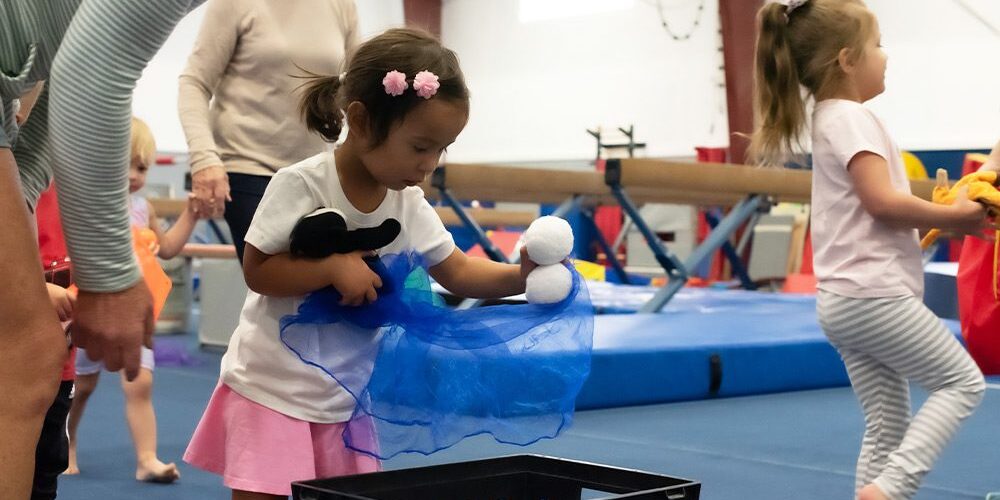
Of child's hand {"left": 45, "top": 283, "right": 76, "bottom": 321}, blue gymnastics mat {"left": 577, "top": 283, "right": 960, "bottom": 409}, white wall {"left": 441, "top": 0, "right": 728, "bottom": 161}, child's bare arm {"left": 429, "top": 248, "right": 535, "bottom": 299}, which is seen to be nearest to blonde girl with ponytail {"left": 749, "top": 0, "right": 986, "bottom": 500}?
child's bare arm {"left": 429, "top": 248, "right": 535, "bottom": 299}

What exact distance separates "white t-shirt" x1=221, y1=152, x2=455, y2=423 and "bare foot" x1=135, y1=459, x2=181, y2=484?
1160mm

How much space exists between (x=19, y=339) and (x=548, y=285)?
68 cm

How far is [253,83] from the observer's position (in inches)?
100

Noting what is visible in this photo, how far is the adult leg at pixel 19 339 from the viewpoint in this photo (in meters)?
1.24

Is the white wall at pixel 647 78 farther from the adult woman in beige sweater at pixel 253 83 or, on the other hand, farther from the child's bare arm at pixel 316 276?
the child's bare arm at pixel 316 276

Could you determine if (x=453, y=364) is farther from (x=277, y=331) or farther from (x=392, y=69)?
(x=392, y=69)

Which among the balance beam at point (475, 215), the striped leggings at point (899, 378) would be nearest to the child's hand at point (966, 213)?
the striped leggings at point (899, 378)

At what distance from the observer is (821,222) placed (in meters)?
2.37

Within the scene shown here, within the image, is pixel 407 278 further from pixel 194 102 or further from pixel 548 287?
pixel 194 102

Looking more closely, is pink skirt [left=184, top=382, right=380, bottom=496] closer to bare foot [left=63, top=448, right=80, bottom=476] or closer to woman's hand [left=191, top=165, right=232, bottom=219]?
woman's hand [left=191, top=165, right=232, bottom=219]

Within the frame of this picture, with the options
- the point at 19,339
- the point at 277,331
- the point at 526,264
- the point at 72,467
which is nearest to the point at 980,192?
the point at 526,264

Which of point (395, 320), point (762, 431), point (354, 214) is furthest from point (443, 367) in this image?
point (762, 431)

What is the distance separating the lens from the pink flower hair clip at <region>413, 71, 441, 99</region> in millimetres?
1611

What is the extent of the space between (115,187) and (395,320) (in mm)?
462
